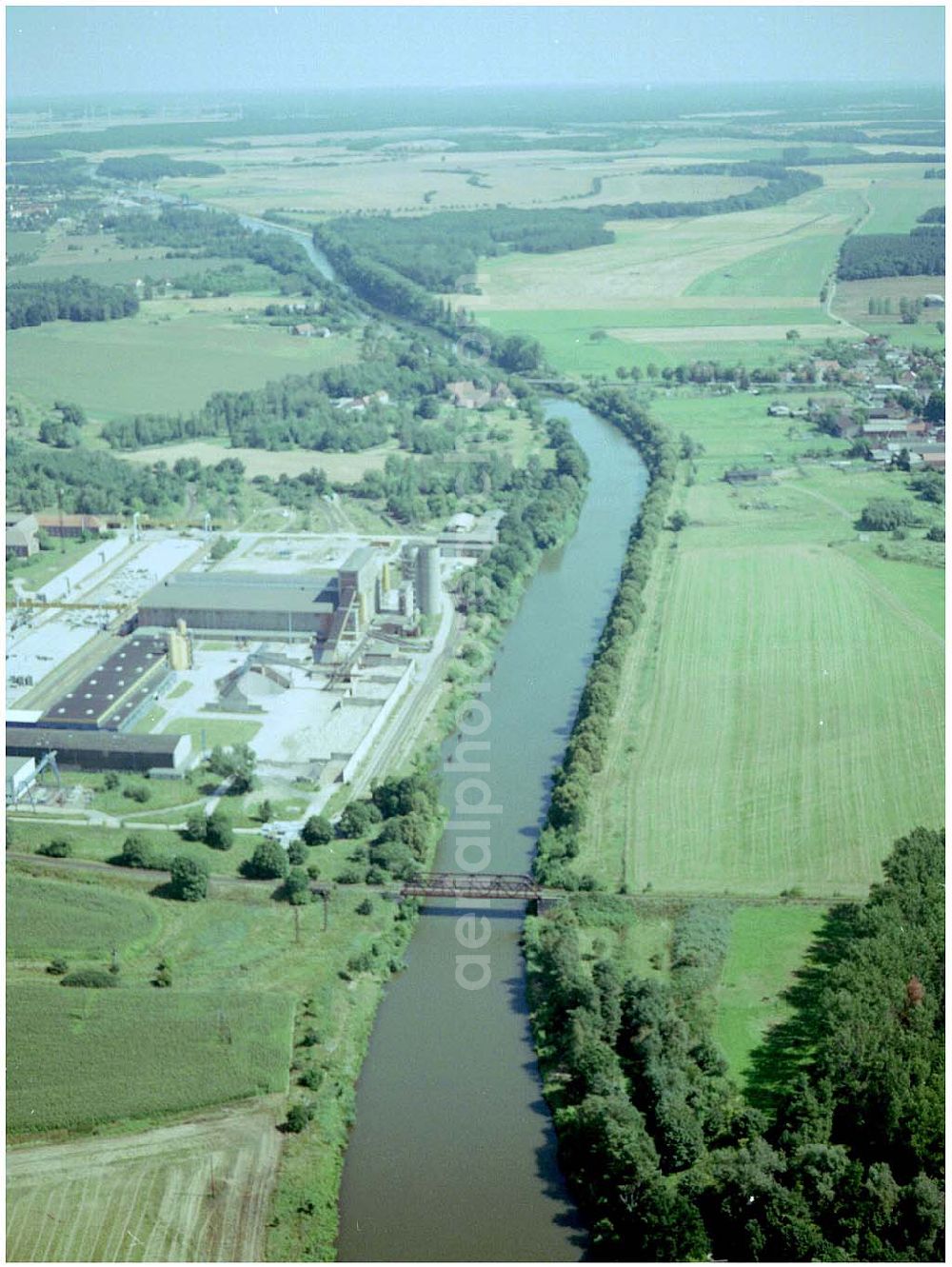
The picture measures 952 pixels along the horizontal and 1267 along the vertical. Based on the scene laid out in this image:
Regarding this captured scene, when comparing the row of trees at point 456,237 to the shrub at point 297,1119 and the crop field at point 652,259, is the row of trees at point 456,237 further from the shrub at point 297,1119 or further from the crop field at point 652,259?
the shrub at point 297,1119

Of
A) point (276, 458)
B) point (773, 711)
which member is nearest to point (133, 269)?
point (276, 458)

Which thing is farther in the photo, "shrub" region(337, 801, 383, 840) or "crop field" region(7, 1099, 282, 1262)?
"shrub" region(337, 801, 383, 840)

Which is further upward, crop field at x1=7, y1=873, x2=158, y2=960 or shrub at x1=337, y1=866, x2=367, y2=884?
shrub at x1=337, y1=866, x2=367, y2=884

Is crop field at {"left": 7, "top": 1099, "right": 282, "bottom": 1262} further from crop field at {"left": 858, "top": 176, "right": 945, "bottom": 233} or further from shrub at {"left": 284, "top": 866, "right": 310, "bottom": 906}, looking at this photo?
crop field at {"left": 858, "top": 176, "right": 945, "bottom": 233}

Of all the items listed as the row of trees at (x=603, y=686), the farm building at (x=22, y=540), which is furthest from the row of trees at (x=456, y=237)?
the farm building at (x=22, y=540)

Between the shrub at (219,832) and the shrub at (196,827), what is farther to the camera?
the shrub at (196,827)

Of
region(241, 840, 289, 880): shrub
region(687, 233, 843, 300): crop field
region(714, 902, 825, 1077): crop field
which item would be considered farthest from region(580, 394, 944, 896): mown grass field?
region(687, 233, 843, 300): crop field
